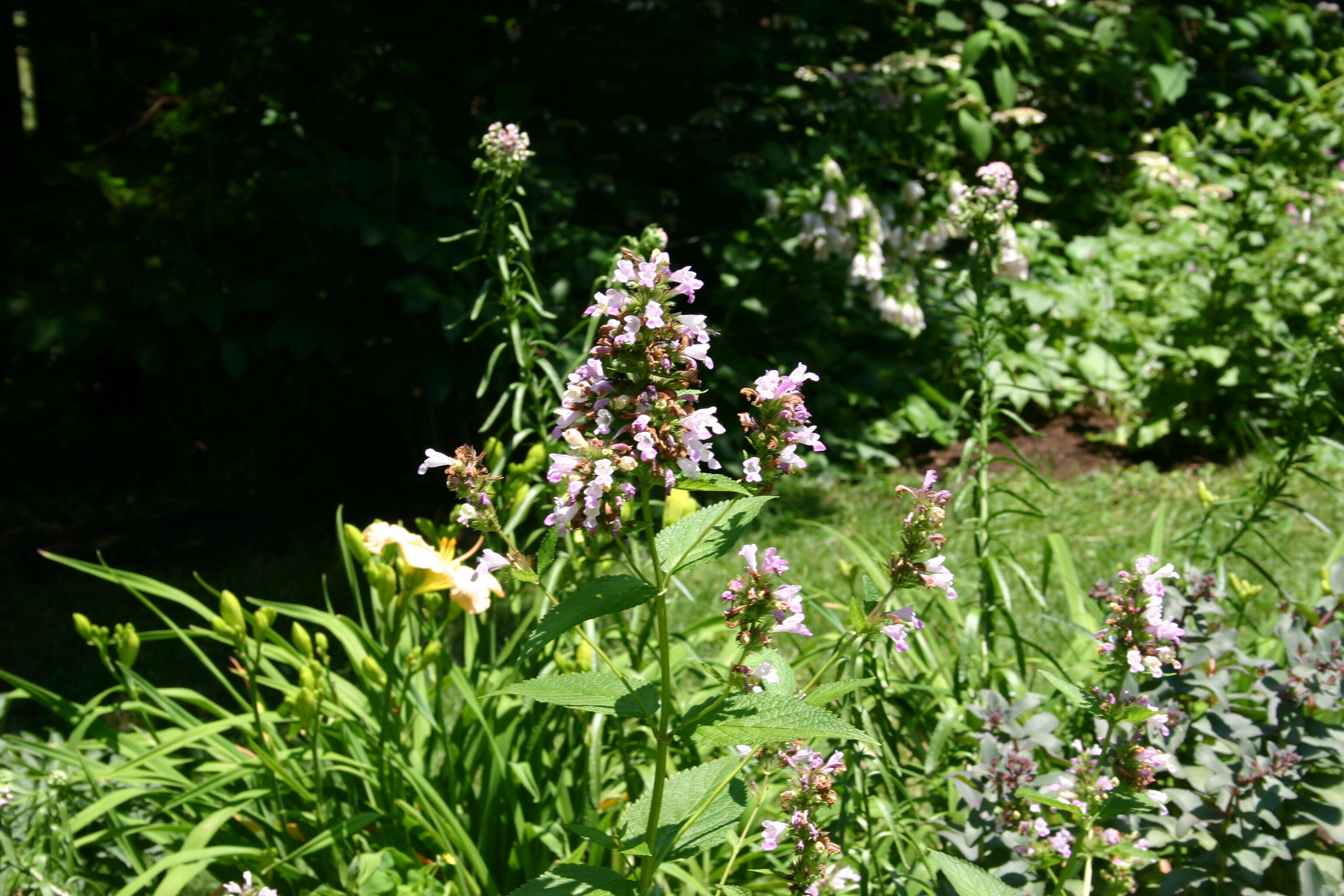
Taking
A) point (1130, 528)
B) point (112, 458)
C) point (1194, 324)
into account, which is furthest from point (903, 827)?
point (112, 458)

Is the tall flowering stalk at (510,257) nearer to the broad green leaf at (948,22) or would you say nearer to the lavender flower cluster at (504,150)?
the lavender flower cluster at (504,150)

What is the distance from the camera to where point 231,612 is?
1562 mm

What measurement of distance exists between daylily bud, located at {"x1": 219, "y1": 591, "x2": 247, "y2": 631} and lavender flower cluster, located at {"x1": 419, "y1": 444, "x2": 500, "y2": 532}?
2.01 ft

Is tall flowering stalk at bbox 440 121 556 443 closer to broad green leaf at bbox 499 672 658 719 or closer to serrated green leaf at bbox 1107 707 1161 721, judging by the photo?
broad green leaf at bbox 499 672 658 719

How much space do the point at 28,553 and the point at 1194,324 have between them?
16.3ft

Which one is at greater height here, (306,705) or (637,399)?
(637,399)

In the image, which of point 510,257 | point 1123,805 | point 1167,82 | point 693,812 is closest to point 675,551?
point 693,812

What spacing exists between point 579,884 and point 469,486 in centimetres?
46

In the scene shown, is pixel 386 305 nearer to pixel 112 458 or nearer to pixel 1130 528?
pixel 112 458

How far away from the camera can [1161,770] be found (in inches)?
70.7

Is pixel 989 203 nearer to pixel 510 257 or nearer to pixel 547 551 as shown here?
pixel 510 257

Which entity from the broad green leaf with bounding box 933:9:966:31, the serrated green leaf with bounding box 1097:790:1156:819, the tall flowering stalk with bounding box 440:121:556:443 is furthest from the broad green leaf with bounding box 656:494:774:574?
the broad green leaf with bounding box 933:9:966:31

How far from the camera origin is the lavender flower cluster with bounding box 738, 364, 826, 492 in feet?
3.39

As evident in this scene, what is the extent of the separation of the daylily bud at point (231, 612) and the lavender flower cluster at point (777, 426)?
3.05ft
